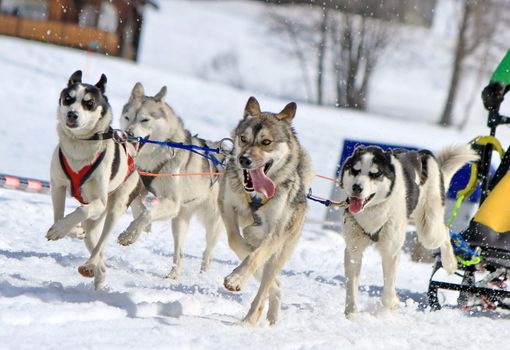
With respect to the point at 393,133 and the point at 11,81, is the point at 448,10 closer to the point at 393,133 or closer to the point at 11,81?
the point at 393,133

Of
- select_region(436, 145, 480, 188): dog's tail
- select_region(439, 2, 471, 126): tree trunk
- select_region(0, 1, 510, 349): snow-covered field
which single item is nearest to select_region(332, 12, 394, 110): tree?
select_region(439, 2, 471, 126): tree trunk

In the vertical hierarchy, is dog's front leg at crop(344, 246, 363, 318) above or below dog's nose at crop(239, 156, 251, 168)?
below

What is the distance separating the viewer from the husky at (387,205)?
14.3 ft

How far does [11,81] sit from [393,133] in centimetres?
840

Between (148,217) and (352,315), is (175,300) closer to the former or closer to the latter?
(148,217)

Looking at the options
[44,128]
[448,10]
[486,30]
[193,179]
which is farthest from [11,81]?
[448,10]

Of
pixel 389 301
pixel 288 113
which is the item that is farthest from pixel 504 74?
pixel 288 113

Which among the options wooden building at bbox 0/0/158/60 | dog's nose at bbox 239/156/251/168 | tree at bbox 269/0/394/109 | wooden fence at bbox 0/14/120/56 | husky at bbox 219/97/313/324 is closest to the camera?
dog's nose at bbox 239/156/251/168

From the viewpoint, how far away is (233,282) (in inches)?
152

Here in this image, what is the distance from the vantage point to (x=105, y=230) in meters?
4.52

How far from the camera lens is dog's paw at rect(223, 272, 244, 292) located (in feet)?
12.6

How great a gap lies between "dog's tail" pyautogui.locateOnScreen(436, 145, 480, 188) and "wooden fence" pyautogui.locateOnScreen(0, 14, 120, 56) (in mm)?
18364

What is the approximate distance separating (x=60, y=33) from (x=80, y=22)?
169cm

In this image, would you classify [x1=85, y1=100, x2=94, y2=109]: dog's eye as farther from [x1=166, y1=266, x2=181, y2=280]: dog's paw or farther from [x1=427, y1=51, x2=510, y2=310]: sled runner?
[x1=427, y1=51, x2=510, y2=310]: sled runner
